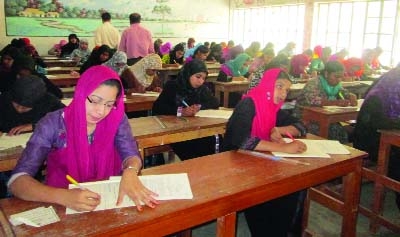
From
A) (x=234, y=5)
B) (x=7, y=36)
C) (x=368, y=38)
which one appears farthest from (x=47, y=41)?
(x=368, y=38)

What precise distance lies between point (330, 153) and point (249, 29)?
11387 mm

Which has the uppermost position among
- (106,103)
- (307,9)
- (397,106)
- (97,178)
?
(307,9)

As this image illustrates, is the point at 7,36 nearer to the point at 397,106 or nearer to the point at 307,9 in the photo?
the point at 307,9

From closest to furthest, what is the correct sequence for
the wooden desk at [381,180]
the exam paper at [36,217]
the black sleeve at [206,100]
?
the exam paper at [36,217]
the wooden desk at [381,180]
the black sleeve at [206,100]

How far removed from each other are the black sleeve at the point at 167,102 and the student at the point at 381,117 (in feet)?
4.85

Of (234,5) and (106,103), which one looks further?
(234,5)

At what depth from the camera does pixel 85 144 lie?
159cm

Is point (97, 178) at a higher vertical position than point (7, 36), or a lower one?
lower

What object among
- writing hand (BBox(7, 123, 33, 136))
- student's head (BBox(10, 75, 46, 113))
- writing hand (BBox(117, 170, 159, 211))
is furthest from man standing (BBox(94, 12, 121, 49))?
writing hand (BBox(117, 170, 159, 211))

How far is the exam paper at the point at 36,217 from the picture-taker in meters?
1.22

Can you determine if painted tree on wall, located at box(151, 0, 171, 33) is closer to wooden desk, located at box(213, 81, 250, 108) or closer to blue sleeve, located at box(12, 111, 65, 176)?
wooden desk, located at box(213, 81, 250, 108)

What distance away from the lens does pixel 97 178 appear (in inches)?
66.3

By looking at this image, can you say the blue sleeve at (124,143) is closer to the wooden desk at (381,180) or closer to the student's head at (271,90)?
the student's head at (271,90)

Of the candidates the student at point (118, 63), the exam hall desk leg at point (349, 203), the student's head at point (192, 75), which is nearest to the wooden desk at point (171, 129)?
the student's head at point (192, 75)
